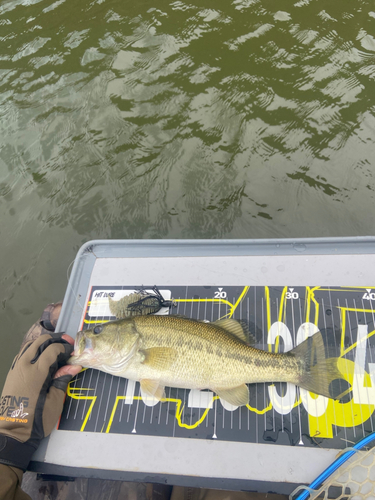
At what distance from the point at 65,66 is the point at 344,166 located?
5.95 meters

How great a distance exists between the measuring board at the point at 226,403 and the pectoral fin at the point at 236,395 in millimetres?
104

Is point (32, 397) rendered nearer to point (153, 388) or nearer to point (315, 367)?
point (153, 388)

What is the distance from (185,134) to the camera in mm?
5457

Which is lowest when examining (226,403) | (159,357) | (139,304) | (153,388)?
(226,403)

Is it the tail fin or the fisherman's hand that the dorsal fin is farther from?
the fisherman's hand

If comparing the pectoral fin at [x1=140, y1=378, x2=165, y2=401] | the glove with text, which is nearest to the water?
the glove with text

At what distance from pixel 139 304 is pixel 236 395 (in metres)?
1.22

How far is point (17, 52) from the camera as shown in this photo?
22.6ft

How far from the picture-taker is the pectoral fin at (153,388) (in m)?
2.70

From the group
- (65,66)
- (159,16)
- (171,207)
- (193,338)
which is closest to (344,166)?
(171,207)

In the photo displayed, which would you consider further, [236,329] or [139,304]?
[139,304]

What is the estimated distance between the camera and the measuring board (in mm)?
2486

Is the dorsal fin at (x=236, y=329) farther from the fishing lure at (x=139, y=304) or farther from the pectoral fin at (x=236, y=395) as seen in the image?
the fishing lure at (x=139, y=304)

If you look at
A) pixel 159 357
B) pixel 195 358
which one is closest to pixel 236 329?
pixel 195 358
